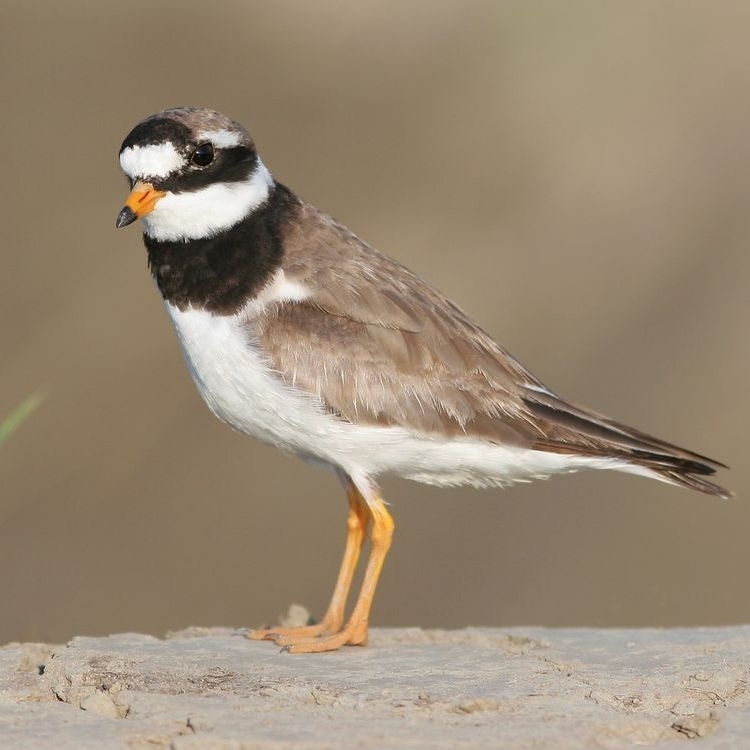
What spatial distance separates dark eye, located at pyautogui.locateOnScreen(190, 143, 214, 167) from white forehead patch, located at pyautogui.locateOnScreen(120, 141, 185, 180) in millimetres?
73

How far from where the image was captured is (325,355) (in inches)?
277

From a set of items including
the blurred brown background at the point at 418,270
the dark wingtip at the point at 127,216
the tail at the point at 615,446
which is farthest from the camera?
the blurred brown background at the point at 418,270

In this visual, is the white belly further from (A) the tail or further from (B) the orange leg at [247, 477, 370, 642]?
(B) the orange leg at [247, 477, 370, 642]

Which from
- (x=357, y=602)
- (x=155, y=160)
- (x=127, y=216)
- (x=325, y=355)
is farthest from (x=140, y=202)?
(x=357, y=602)

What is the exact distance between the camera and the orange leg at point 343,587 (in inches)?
289

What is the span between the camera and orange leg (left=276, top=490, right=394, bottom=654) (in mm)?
7035

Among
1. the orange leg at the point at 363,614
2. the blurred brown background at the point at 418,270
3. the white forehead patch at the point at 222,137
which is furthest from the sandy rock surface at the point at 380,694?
the blurred brown background at the point at 418,270

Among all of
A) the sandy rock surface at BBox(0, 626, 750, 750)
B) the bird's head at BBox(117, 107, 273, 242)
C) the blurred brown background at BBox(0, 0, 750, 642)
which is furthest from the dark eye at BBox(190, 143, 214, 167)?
the blurred brown background at BBox(0, 0, 750, 642)

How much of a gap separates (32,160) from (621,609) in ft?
28.4

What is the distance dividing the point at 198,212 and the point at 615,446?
233 centimetres

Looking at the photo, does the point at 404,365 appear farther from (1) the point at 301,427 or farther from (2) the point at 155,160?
(2) the point at 155,160

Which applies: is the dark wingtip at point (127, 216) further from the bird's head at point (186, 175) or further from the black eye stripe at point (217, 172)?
the black eye stripe at point (217, 172)

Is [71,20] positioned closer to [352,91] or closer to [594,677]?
[352,91]

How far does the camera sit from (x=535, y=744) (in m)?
5.23
